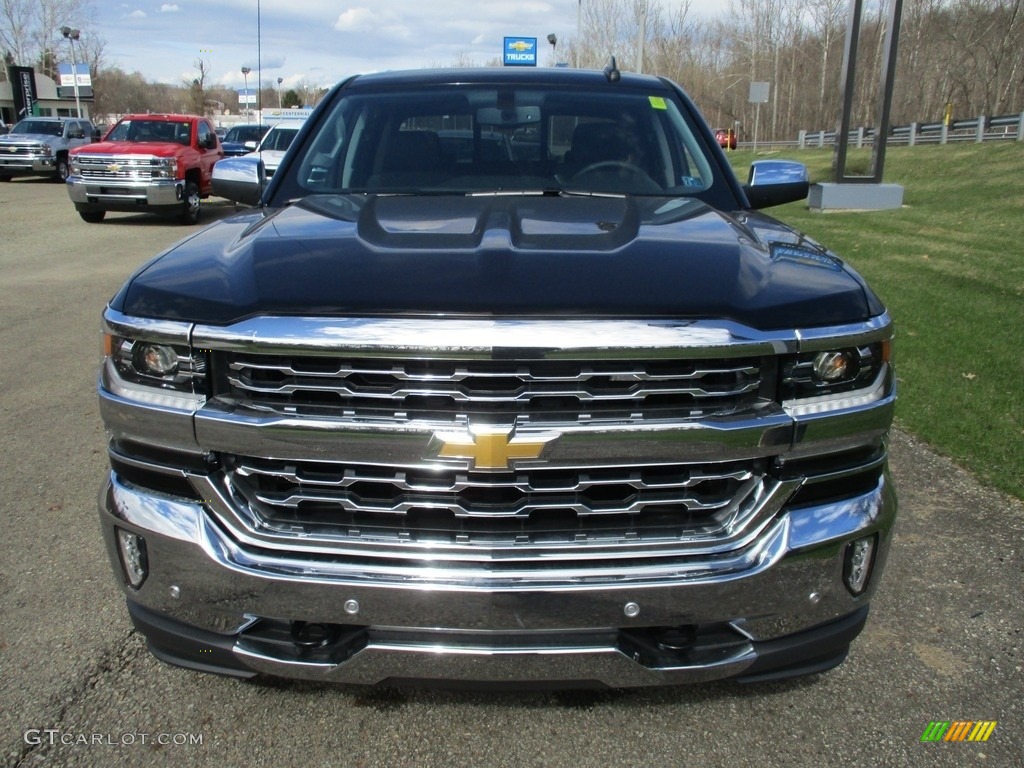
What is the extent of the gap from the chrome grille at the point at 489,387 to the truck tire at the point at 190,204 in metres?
14.6

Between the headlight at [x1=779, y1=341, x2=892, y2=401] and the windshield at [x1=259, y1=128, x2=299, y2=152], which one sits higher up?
the windshield at [x1=259, y1=128, x2=299, y2=152]

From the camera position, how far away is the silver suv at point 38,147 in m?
24.5

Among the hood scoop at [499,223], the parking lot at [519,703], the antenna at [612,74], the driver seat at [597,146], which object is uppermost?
the antenna at [612,74]

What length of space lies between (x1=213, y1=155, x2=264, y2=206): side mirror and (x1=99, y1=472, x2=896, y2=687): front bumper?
1686mm

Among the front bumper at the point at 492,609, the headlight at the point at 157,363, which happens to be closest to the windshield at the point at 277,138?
the headlight at the point at 157,363

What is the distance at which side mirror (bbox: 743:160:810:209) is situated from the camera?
138 inches

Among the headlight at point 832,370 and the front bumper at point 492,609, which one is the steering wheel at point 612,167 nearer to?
the headlight at point 832,370

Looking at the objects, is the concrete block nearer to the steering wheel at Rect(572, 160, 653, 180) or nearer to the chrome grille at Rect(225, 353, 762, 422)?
the steering wheel at Rect(572, 160, 653, 180)

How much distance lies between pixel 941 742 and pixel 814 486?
0.89 m

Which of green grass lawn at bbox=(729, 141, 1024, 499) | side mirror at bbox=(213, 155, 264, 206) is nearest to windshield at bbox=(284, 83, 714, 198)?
side mirror at bbox=(213, 155, 264, 206)

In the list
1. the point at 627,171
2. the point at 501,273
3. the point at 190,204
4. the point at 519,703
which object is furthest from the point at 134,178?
the point at 501,273

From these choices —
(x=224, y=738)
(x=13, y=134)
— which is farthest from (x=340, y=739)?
(x=13, y=134)

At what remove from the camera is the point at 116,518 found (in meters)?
2.11

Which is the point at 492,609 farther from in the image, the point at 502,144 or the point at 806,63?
the point at 806,63
